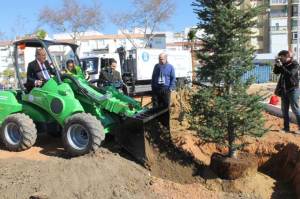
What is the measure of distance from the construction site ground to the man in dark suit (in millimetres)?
1498

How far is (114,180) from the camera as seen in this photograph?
722 cm

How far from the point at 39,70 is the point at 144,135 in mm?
2720

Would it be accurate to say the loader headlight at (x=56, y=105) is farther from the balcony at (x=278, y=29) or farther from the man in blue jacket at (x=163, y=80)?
the balcony at (x=278, y=29)

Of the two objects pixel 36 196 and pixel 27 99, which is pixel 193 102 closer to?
pixel 36 196

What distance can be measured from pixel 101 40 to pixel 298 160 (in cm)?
8079

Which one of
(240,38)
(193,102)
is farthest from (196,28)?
(193,102)

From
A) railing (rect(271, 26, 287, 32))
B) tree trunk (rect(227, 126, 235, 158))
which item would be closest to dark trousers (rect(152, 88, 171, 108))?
tree trunk (rect(227, 126, 235, 158))

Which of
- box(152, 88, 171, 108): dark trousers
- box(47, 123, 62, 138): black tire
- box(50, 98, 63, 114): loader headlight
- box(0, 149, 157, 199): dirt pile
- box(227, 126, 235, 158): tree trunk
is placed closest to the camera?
box(0, 149, 157, 199): dirt pile

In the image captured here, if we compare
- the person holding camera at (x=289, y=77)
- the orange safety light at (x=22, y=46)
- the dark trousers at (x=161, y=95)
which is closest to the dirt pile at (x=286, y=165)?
the person holding camera at (x=289, y=77)

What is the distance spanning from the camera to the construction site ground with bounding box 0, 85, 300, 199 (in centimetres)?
687

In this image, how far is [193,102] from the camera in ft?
25.0

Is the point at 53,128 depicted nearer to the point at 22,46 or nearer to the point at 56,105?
the point at 56,105

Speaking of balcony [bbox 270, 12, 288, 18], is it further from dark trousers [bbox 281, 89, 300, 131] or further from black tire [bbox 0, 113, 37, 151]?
black tire [bbox 0, 113, 37, 151]

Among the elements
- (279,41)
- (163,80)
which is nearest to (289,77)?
(163,80)
